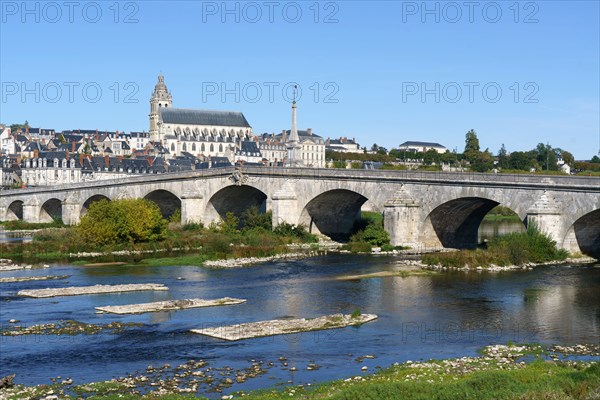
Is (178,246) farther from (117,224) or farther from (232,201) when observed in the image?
(232,201)

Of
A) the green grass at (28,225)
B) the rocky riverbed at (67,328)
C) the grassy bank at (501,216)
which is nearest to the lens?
the rocky riverbed at (67,328)

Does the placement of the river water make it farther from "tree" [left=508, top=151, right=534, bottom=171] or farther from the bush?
"tree" [left=508, top=151, right=534, bottom=171]

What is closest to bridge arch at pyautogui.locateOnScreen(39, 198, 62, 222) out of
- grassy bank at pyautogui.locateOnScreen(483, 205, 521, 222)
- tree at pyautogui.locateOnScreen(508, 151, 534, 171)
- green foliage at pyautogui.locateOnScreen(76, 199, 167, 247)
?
green foliage at pyautogui.locateOnScreen(76, 199, 167, 247)

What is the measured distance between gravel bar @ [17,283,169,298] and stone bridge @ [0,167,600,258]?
2221 cm

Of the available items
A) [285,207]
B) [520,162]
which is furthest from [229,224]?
[520,162]

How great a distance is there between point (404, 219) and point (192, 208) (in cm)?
2937

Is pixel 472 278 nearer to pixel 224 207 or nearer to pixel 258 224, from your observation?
pixel 258 224

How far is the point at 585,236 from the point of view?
52.8 meters

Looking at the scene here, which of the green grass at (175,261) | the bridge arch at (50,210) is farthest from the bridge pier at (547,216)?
the bridge arch at (50,210)

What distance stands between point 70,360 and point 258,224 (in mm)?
46648

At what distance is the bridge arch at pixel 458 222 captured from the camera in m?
60.5

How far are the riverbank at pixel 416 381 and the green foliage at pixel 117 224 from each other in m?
38.9

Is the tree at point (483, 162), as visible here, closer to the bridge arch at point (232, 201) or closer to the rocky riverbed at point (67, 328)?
the bridge arch at point (232, 201)

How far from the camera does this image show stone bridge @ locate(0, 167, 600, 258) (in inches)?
2024
